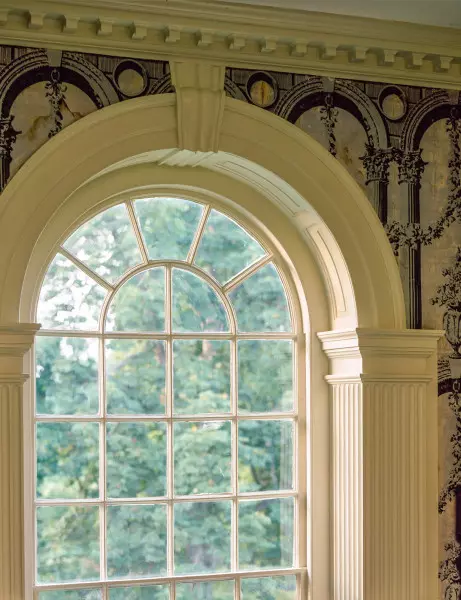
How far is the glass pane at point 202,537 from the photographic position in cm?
355

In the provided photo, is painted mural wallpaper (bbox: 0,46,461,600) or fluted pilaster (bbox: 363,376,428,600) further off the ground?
painted mural wallpaper (bbox: 0,46,461,600)

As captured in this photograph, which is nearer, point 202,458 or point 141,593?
point 141,593

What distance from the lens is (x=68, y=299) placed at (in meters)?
3.49

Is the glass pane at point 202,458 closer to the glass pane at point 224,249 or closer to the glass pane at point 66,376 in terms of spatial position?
the glass pane at point 66,376

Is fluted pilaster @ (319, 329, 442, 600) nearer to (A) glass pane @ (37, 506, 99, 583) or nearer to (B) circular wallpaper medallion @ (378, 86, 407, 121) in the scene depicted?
(B) circular wallpaper medallion @ (378, 86, 407, 121)

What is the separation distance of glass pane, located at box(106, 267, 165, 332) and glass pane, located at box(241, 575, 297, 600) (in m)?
0.99

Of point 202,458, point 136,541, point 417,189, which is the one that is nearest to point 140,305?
point 202,458

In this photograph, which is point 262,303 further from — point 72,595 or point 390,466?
point 72,595

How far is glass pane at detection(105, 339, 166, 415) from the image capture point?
11.5ft

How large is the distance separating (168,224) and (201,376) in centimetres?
57

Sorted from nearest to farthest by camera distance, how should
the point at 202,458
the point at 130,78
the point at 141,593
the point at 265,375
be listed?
the point at 130,78
the point at 141,593
the point at 202,458
the point at 265,375

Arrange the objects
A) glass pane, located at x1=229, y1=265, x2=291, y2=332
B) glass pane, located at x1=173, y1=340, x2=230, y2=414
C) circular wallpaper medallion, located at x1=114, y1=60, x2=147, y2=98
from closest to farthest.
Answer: circular wallpaper medallion, located at x1=114, y1=60, x2=147, y2=98 → glass pane, located at x1=173, y1=340, x2=230, y2=414 → glass pane, located at x1=229, y1=265, x2=291, y2=332

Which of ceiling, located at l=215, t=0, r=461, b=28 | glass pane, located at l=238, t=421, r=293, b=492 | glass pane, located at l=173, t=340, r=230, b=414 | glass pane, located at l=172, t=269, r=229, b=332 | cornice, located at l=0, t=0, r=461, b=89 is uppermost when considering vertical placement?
ceiling, located at l=215, t=0, r=461, b=28

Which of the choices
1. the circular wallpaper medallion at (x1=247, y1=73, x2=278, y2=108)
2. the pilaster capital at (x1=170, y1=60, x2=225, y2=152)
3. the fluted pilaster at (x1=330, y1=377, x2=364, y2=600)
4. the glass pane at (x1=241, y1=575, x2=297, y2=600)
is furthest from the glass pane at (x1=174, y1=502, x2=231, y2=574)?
the circular wallpaper medallion at (x1=247, y1=73, x2=278, y2=108)
